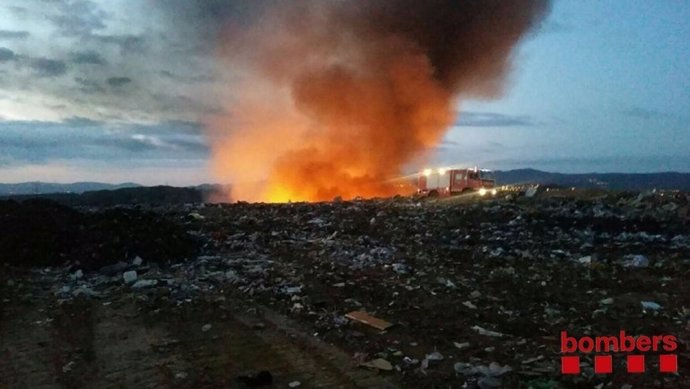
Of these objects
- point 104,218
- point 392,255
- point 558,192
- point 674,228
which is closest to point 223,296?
point 392,255

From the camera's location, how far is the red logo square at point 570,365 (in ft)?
15.2

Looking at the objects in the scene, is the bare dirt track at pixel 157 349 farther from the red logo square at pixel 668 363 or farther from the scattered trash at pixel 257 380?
the red logo square at pixel 668 363

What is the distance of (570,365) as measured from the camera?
476 centimetres

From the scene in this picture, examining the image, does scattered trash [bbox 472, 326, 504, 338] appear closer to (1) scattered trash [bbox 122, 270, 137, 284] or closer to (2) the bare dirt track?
(2) the bare dirt track

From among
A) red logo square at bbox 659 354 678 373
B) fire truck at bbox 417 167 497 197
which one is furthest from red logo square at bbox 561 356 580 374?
fire truck at bbox 417 167 497 197

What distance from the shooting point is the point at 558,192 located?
19953 mm

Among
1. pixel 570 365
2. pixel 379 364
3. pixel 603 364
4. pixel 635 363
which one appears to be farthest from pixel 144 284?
pixel 635 363

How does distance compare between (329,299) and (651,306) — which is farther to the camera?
A: (329,299)

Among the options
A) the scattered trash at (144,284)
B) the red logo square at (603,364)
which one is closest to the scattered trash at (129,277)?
the scattered trash at (144,284)

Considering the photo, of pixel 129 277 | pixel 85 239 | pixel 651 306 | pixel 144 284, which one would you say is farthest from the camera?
pixel 85 239

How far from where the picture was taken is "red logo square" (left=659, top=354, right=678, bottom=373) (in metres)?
4.66

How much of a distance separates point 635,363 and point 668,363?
0.82ft

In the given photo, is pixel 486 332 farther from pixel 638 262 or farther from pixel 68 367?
pixel 638 262

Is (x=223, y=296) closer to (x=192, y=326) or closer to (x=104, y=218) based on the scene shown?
(x=192, y=326)
